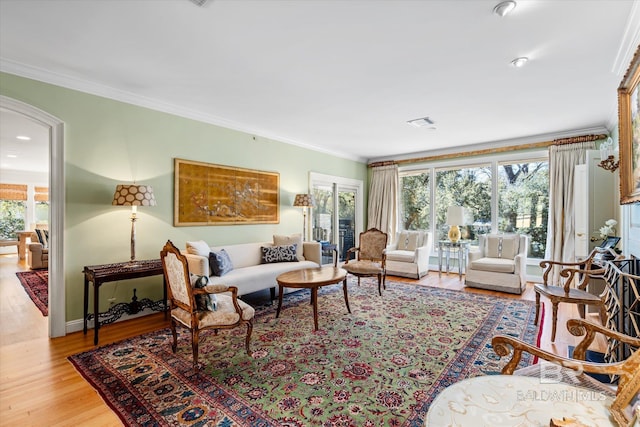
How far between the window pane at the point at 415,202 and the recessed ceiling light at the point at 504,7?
5.00m

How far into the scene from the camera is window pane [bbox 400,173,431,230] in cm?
692

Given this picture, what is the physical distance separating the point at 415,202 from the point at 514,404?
20.9 feet

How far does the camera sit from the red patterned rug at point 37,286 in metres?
4.25

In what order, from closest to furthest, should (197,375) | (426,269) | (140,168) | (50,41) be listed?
(197,375), (50,41), (140,168), (426,269)

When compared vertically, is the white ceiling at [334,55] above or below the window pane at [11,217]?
above

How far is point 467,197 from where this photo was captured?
6359 mm

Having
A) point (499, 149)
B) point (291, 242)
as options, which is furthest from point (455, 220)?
point (291, 242)

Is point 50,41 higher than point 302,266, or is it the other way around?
point 50,41

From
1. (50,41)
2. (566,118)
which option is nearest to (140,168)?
(50,41)

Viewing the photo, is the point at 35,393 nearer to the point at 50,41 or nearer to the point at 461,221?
the point at 50,41

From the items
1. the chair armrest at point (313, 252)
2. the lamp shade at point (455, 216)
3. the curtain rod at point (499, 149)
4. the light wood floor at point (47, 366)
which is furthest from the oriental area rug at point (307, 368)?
the curtain rod at point (499, 149)

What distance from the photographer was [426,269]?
6004 millimetres

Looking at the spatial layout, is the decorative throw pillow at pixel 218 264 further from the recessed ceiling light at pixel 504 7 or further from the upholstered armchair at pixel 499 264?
the upholstered armchair at pixel 499 264

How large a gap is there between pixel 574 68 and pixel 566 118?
1874mm
